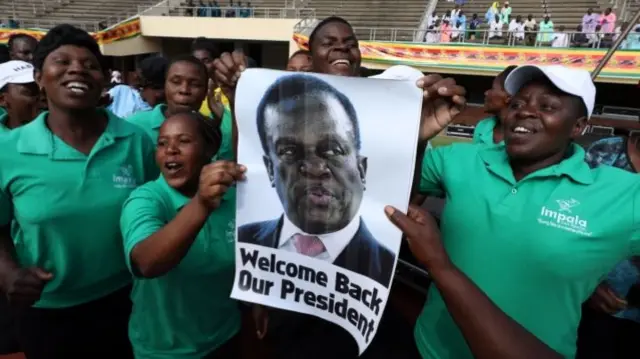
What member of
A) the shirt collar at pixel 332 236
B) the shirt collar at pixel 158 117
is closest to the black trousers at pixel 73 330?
the shirt collar at pixel 332 236

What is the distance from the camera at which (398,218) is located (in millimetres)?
1370

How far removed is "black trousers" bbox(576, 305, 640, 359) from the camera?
2135 mm

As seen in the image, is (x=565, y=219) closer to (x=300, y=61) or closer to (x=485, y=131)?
(x=485, y=131)

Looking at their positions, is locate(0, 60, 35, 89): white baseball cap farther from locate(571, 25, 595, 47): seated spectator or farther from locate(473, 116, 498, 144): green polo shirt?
locate(571, 25, 595, 47): seated spectator

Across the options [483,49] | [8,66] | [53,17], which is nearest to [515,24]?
[483,49]

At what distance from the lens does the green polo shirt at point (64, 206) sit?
1.80 metres

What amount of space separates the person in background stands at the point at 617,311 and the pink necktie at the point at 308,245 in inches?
45.4

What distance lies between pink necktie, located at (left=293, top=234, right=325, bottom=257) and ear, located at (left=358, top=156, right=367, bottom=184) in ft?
0.84

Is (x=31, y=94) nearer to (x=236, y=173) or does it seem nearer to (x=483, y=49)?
(x=236, y=173)

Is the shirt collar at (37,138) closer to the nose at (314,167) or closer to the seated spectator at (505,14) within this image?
the nose at (314,167)

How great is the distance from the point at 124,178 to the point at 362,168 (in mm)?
1031

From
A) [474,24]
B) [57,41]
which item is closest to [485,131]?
[57,41]

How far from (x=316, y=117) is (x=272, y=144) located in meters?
0.17

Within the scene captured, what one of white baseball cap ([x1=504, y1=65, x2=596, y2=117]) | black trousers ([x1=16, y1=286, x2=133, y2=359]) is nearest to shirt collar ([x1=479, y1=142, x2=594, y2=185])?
white baseball cap ([x1=504, y1=65, x2=596, y2=117])
